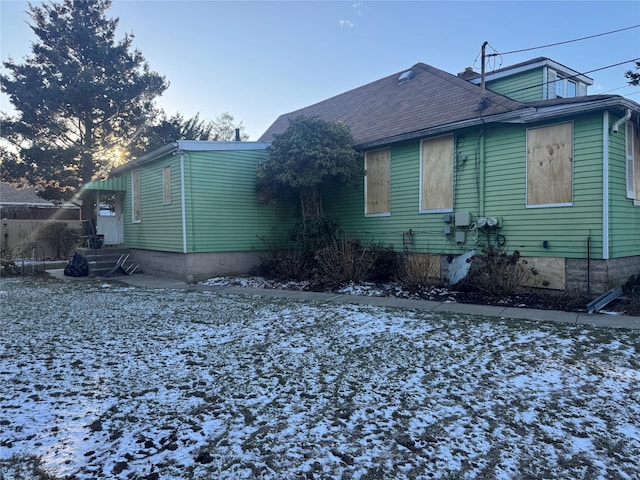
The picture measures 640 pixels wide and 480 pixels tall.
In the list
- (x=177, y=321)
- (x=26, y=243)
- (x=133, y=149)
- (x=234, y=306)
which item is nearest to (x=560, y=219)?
(x=234, y=306)

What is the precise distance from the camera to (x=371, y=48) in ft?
46.2

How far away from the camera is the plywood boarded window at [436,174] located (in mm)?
9394

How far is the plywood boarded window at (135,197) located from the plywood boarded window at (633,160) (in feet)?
44.6

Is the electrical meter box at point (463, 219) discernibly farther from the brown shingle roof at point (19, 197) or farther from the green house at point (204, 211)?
the brown shingle roof at point (19, 197)

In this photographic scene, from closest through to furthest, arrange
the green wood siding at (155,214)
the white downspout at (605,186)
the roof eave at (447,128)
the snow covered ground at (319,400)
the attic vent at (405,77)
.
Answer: the snow covered ground at (319,400)
the white downspout at (605,186)
the roof eave at (447,128)
the green wood siding at (155,214)
the attic vent at (405,77)

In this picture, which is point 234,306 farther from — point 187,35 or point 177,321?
point 187,35

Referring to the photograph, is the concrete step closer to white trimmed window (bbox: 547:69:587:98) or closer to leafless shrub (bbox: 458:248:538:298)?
leafless shrub (bbox: 458:248:538:298)

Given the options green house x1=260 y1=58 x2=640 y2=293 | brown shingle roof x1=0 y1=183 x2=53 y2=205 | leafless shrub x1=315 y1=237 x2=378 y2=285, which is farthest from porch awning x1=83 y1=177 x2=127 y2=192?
brown shingle roof x1=0 y1=183 x2=53 y2=205

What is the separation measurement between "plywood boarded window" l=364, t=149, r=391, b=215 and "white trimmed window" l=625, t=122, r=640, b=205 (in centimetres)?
501

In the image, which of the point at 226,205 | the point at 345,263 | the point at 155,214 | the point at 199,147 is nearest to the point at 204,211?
the point at 226,205

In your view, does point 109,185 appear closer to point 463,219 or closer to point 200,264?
point 200,264

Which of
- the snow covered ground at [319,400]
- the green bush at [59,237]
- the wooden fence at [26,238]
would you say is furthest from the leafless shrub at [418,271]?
the wooden fence at [26,238]

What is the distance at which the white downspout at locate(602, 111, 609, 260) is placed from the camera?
7.16m

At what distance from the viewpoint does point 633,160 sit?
8.06 m
